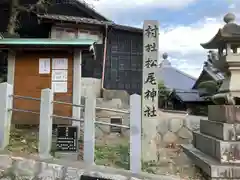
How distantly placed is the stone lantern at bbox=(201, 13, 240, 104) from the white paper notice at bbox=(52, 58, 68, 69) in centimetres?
503

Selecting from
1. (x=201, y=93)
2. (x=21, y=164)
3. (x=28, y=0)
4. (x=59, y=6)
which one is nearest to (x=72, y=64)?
(x=21, y=164)

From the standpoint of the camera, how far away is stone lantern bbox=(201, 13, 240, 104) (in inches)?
313

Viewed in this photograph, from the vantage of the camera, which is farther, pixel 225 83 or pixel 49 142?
pixel 225 83

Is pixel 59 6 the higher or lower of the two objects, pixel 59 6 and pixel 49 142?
the higher

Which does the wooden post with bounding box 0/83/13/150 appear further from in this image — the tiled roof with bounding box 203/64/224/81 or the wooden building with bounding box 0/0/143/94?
the tiled roof with bounding box 203/64/224/81

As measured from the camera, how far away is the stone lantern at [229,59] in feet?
26.1

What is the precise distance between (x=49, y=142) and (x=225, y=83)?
5336mm

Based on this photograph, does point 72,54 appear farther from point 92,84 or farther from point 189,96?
point 189,96

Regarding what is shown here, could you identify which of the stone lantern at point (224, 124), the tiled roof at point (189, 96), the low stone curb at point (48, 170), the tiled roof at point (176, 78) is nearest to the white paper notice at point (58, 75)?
the low stone curb at point (48, 170)

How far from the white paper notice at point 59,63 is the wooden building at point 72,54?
0.05m

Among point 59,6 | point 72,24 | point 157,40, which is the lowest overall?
point 157,40

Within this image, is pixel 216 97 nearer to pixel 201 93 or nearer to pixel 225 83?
pixel 225 83

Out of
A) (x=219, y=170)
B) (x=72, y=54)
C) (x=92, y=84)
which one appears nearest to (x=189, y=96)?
(x=92, y=84)

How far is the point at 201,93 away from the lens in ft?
68.9
